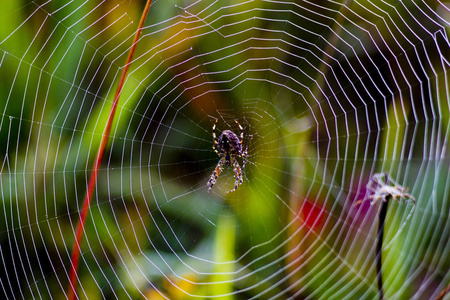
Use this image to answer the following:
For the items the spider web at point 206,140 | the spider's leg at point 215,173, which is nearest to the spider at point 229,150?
the spider's leg at point 215,173

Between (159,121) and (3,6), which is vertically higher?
(3,6)

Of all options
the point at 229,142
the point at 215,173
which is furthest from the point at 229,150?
the point at 215,173

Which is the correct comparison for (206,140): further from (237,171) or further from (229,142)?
(237,171)

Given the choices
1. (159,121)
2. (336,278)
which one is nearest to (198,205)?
(159,121)

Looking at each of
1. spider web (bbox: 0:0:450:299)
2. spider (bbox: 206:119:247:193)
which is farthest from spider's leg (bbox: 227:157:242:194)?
spider web (bbox: 0:0:450:299)

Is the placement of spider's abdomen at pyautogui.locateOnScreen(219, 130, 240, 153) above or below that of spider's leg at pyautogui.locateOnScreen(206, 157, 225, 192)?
above

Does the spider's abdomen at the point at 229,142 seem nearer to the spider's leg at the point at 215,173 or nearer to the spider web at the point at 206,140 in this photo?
the spider's leg at the point at 215,173

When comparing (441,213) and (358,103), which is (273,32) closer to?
(358,103)

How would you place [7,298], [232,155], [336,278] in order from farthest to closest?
[232,155], [336,278], [7,298]

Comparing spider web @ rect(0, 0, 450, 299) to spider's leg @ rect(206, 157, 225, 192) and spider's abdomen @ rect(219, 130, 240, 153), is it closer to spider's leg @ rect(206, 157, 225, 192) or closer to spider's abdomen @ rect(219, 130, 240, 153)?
spider's leg @ rect(206, 157, 225, 192)
